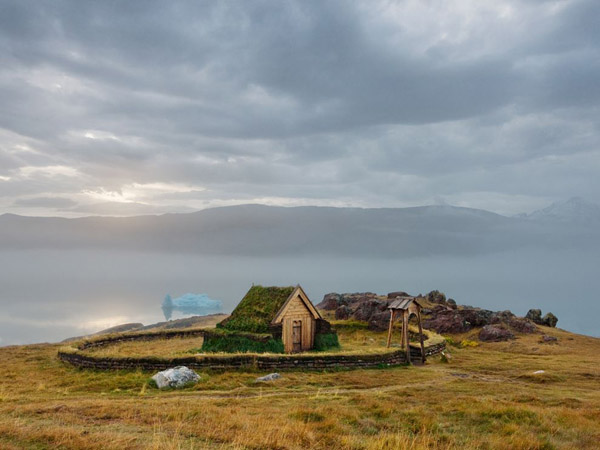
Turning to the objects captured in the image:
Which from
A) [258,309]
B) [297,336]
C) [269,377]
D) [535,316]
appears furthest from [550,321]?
[269,377]

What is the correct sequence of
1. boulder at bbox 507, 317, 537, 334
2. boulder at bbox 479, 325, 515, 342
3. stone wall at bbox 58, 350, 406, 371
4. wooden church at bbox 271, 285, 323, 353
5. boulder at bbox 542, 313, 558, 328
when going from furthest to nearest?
boulder at bbox 542, 313, 558, 328 < boulder at bbox 507, 317, 537, 334 < boulder at bbox 479, 325, 515, 342 < wooden church at bbox 271, 285, 323, 353 < stone wall at bbox 58, 350, 406, 371

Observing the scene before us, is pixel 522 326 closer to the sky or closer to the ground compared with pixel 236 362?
closer to the ground

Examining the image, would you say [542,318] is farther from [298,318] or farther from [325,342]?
[298,318]

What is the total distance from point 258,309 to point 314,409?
17175 mm

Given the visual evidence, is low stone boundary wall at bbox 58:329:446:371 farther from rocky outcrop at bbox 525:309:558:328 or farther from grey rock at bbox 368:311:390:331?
rocky outcrop at bbox 525:309:558:328

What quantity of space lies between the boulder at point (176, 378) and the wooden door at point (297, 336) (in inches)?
401

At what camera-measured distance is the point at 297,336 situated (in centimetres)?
2958

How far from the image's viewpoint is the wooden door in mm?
29312

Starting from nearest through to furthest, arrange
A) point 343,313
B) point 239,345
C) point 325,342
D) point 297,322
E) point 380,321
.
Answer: point 239,345 < point 297,322 < point 325,342 < point 380,321 < point 343,313

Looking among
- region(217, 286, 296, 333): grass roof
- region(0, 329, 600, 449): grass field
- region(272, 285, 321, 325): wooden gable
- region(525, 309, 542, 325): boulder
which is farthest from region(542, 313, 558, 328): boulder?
region(217, 286, 296, 333): grass roof

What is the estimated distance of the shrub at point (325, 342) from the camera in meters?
30.3

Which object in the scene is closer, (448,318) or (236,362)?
(236,362)

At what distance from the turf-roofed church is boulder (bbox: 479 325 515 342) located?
1722 cm

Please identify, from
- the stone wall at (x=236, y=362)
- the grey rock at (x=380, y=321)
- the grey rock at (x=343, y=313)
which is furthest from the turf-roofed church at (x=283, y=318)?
the grey rock at (x=343, y=313)
